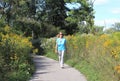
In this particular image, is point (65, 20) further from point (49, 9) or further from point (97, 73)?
point (97, 73)

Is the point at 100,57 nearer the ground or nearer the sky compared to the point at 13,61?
nearer the sky

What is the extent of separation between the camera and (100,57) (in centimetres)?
1439

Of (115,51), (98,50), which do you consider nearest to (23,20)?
(98,50)

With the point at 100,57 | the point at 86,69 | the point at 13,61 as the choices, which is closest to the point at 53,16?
the point at 86,69

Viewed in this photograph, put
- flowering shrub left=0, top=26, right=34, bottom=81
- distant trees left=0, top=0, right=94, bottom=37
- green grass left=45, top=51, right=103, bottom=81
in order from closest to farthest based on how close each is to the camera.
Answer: flowering shrub left=0, top=26, right=34, bottom=81, green grass left=45, top=51, right=103, bottom=81, distant trees left=0, top=0, right=94, bottom=37

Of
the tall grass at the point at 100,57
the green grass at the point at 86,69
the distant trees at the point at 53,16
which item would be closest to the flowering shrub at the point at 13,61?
the green grass at the point at 86,69

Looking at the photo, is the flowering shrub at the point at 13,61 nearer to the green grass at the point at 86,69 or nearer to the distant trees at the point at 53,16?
the green grass at the point at 86,69

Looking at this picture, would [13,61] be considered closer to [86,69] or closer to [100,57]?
[86,69]

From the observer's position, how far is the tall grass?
39.9ft

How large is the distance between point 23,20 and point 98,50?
106 ft

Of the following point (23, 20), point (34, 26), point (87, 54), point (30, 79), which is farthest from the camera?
point (34, 26)

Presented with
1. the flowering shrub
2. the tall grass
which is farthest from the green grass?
the flowering shrub

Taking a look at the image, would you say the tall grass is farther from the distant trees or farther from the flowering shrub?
the distant trees

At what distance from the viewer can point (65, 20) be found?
63.6 meters
